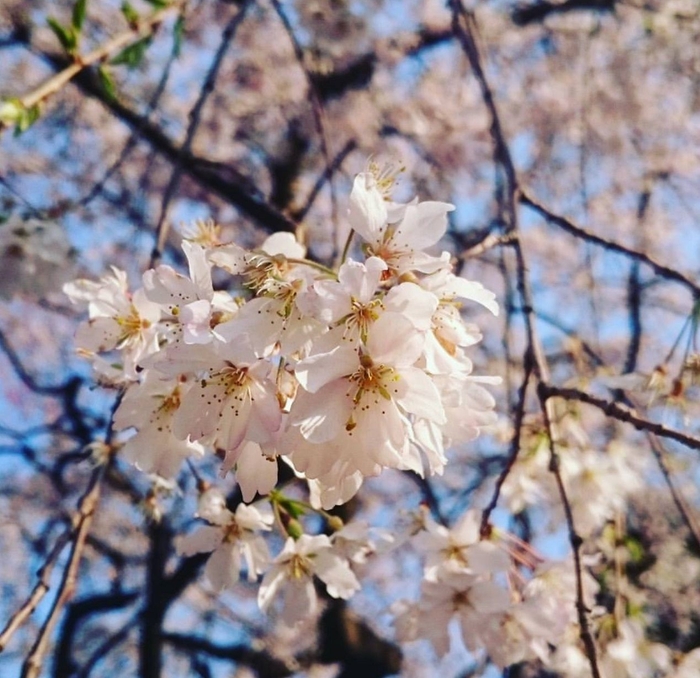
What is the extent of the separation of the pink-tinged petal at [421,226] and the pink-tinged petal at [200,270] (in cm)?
24

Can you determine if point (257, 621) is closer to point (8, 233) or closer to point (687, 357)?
point (8, 233)

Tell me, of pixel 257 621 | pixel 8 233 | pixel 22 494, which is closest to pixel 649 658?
pixel 8 233

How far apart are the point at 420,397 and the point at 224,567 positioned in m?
0.66

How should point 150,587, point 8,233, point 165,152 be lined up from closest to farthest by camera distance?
point 8,233 < point 165,152 < point 150,587

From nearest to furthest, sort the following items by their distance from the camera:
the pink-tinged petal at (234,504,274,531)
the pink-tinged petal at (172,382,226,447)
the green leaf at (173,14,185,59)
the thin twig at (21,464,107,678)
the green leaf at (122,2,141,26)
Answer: the pink-tinged petal at (172,382,226,447)
the thin twig at (21,464,107,678)
the pink-tinged petal at (234,504,274,531)
the green leaf at (122,2,141,26)
the green leaf at (173,14,185,59)

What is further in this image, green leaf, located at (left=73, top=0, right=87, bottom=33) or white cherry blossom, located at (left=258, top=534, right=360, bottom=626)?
green leaf, located at (left=73, top=0, right=87, bottom=33)

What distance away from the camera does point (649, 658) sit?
1.85 m

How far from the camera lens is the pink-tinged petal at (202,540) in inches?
50.8

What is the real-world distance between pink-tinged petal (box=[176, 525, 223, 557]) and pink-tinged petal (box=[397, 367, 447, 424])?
2.04 ft

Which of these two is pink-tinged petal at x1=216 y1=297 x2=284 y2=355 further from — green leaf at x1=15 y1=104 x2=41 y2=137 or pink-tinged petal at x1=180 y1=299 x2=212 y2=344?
green leaf at x1=15 y1=104 x2=41 y2=137

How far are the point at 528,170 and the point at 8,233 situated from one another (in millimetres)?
4647

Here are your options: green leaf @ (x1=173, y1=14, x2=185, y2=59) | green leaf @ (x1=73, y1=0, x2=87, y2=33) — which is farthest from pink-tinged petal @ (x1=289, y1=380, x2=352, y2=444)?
green leaf @ (x1=173, y1=14, x2=185, y2=59)

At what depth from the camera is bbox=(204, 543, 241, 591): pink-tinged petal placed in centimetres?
129

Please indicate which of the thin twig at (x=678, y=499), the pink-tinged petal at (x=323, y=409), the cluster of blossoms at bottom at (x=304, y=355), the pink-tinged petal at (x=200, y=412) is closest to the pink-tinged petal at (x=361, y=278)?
the cluster of blossoms at bottom at (x=304, y=355)
